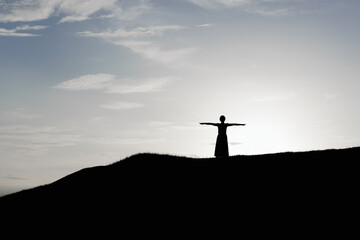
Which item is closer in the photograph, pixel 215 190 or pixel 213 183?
pixel 215 190

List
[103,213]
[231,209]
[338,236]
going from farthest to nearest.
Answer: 1. [103,213]
2. [231,209]
3. [338,236]

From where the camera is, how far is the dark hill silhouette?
15.1 metres

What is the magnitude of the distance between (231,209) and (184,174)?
4845 millimetres

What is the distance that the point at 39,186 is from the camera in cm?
2748

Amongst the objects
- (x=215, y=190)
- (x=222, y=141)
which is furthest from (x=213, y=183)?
(x=222, y=141)

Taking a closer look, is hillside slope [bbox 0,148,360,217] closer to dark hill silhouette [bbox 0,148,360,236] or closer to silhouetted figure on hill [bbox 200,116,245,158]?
dark hill silhouette [bbox 0,148,360,236]

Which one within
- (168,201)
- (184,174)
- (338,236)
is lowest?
(338,236)

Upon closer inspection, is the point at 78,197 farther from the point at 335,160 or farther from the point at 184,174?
the point at 335,160

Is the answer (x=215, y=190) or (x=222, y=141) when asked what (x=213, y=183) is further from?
(x=222, y=141)

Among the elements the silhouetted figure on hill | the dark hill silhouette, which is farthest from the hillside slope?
the silhouetted figure on hill

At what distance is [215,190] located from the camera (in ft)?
57.7

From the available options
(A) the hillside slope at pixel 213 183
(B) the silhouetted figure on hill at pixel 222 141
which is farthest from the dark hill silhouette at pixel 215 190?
(B) the silhouetted figure on hill at pixel 222 141

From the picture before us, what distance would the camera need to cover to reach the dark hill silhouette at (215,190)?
15141mm

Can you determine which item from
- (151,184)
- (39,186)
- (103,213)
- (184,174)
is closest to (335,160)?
(184,174)
